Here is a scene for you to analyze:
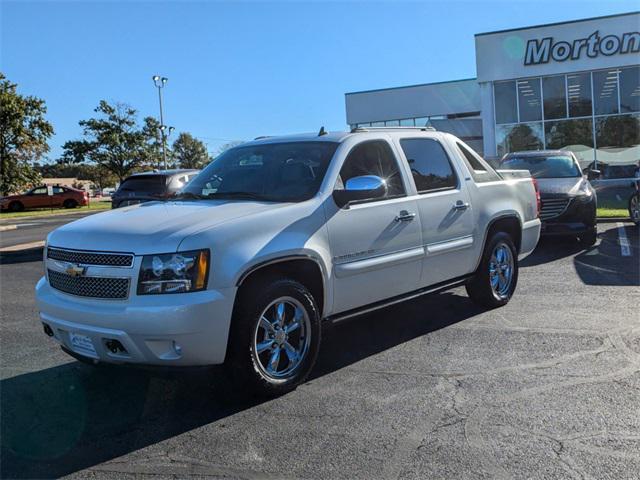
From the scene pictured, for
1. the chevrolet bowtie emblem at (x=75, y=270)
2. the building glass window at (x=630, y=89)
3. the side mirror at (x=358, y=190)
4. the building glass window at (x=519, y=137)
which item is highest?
the building glass window at (x=630, y=89)

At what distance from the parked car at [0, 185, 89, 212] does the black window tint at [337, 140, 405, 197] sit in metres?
35.7

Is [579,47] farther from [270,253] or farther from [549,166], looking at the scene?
[270,253]

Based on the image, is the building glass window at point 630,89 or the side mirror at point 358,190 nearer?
the side mirror at point 358,190

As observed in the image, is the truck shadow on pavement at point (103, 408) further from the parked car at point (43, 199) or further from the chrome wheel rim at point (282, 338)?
the parked car at point (43, 199)

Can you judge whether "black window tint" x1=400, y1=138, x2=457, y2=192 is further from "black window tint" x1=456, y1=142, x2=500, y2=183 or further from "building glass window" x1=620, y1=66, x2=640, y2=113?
"building glass window" x1=620, y1=66, x2=640, y2=113

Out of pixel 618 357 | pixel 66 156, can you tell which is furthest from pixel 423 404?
pixel 66 156

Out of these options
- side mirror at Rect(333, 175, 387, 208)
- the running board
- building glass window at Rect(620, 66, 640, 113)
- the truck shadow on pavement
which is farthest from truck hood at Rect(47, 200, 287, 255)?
building glass window at Rect(620, 66, 640, 113)

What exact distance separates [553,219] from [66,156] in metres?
47.2

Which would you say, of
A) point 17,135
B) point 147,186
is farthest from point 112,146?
point 147,186

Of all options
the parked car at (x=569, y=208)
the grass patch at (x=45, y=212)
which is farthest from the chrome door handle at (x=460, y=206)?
the grass patch at (x=45, y=212)

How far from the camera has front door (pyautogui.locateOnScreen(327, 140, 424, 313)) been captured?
452 cm

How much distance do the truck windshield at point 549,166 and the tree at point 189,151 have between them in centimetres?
8311

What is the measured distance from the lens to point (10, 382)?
4.55 m

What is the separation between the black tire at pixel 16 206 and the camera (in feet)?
118
